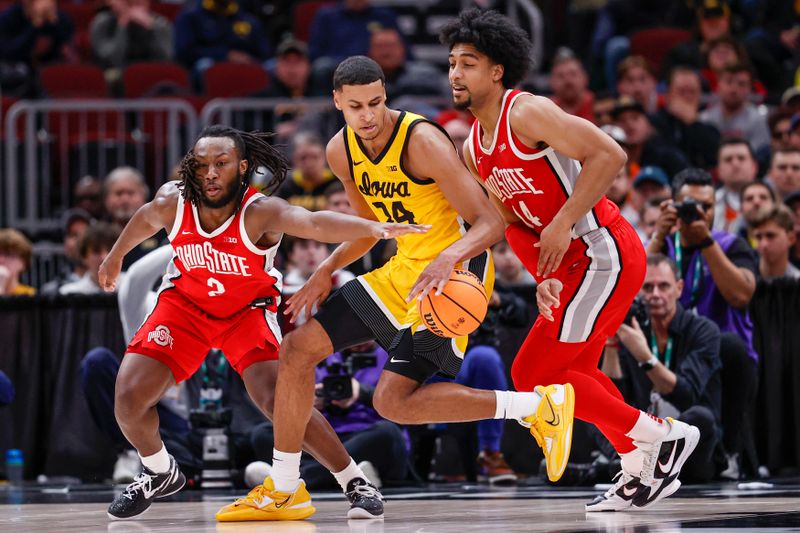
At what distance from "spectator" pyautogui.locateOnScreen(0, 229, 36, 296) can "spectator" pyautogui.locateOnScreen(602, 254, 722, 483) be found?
4293 millimetres

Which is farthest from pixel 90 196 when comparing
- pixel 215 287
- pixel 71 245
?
pixel 215 287

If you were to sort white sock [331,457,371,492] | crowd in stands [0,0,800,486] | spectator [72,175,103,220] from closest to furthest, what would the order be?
1. white sock [331,457,371,492]
2. crowd in stands [0,0,800,486]
3. spectator [72,175,103,220]

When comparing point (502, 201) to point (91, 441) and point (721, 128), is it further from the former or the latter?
point (721, 128)

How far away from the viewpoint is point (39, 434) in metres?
9.02

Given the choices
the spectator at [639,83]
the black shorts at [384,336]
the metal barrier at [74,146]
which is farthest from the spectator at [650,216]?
the metal barrier at [74,146]

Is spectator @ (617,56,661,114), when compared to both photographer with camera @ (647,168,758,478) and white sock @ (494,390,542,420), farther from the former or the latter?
white sock @ (494,390,542,420)

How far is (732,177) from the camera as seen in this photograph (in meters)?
9.79

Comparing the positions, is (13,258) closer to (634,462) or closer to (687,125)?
(687,125)

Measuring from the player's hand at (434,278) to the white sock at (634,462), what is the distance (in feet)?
4.02

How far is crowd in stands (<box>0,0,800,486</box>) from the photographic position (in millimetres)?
7836

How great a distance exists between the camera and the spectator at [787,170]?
9711 mm

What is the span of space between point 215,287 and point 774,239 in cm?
408

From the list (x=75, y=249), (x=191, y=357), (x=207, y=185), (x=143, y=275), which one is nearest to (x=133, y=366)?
(x=191, y=357)

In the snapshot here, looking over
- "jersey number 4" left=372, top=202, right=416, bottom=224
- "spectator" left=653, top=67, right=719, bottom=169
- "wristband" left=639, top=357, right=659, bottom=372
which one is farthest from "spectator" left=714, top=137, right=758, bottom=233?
"jersey number 4" left=372, top=202, right=416, bottom=224
